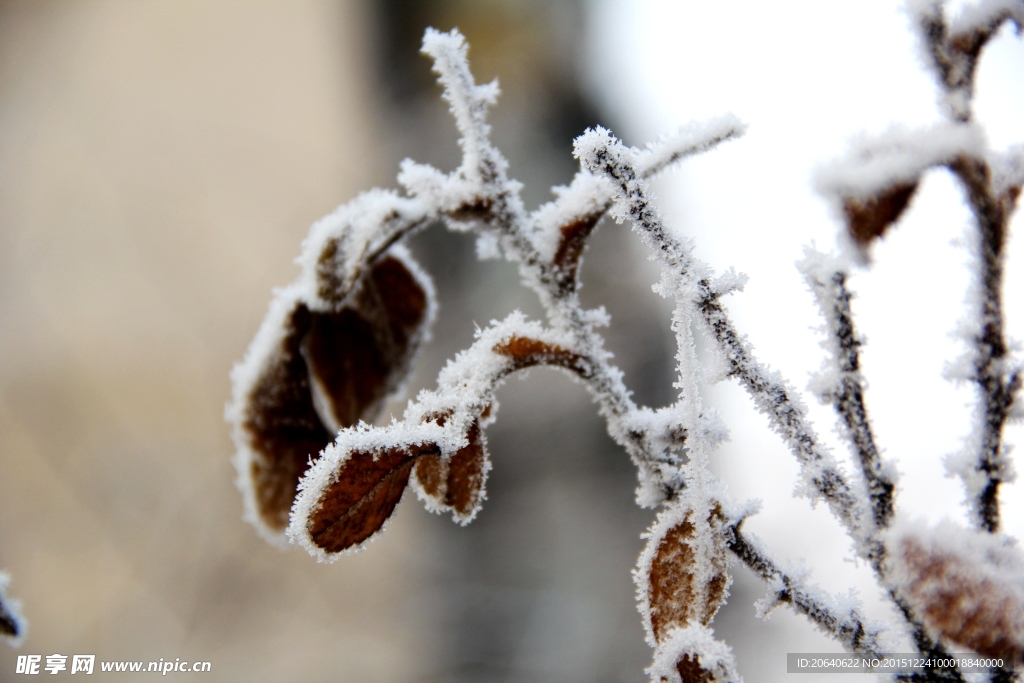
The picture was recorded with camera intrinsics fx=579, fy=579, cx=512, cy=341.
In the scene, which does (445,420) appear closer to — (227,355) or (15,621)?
(15,621)

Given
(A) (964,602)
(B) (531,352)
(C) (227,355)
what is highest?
(C) (227,355)

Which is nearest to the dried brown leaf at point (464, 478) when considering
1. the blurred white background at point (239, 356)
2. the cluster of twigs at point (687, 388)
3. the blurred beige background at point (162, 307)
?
the cluster of twigs at point (687, 388)

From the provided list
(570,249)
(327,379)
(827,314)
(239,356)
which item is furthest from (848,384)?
(239,356)

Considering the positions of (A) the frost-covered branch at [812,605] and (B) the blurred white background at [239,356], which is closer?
(A) the frost-covered branch at [812,605]

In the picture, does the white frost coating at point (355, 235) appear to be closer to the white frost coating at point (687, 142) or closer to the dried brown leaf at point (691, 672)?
the white frost coating at point (687, 142)

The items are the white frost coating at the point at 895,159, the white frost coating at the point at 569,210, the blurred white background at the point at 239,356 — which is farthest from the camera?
the blurred white background at the point at 239,356

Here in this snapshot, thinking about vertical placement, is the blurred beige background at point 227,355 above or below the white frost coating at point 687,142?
above

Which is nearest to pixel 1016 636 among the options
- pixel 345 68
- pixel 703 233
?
pixel 703 233
